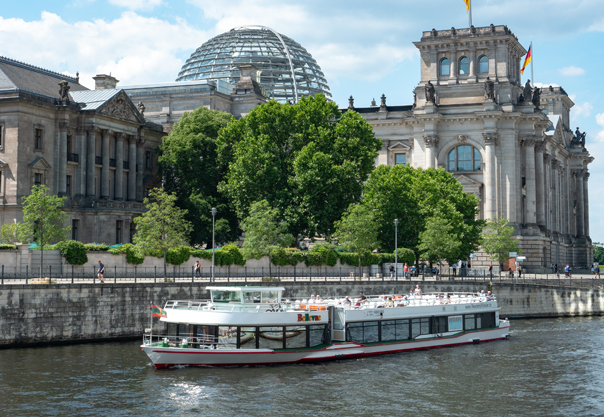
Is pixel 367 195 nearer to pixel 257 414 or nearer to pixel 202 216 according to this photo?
pixel 202 216

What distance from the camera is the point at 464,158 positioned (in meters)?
114

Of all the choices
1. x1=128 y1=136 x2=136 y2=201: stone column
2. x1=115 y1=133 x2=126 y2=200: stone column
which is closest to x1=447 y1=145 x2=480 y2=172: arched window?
x1=128 y1=136 x2=136 y2=201: stone column

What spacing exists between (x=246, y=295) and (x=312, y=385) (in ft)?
25.8

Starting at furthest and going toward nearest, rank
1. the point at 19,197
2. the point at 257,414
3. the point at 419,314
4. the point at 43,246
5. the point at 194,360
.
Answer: the point at 19,197
the point at 43,246
the point at 419,314
the point at 194,360
the point at 257,414

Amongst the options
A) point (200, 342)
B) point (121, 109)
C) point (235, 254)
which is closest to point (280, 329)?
point (200, 342)

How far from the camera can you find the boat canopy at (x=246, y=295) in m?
46.4

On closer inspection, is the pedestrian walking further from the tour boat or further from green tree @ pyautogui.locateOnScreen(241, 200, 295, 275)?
green tree @ pyautogui.locateOnScreen(241, 200, 295, 275)

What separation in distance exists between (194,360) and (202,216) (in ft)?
145

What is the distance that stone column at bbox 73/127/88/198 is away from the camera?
286 feet

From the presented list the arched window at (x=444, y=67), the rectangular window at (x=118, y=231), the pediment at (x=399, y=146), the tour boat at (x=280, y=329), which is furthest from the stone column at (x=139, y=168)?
the tour boat at (x=280, y=329)

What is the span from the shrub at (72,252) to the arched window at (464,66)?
70.4 m

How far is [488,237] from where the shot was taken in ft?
332

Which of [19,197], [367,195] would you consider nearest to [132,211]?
[19,197]

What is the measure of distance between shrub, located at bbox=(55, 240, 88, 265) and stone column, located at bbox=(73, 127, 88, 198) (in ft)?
87.3
